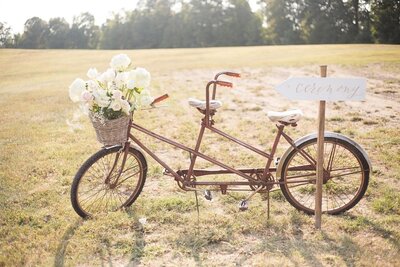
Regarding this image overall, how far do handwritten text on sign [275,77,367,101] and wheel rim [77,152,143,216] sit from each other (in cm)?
193

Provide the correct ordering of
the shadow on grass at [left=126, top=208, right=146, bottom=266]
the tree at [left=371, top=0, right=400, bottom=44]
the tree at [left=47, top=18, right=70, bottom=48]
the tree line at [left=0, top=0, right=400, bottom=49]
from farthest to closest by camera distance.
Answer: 1. the tree at [left=47, top=18, right=70, bottom=48]
2. the tree line at [left=0, top=0, right=400, bottom=49]
3. the tree at [left=371, top=0, right=400, bottom=44]
4. the shadow on grass at [left=126, top=208, right=146, bottom=266]

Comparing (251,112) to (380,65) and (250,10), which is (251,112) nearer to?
(380,65)

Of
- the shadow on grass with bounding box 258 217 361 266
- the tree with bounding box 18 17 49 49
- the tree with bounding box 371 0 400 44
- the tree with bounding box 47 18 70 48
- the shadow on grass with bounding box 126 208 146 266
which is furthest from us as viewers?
the tree with bounding box 47 18 70 48

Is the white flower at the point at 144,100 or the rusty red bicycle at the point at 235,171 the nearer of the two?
the white flower at the point at 144,100

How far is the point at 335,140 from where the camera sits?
13.8ft

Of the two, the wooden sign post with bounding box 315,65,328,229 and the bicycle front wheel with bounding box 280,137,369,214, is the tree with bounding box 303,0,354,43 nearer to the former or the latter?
the bicycle front wheel with bounding box 280,137,369,214

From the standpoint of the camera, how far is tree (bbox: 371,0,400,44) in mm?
45719

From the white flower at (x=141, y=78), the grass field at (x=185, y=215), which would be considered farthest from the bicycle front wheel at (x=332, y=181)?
the white flower at (x=141, y=78)

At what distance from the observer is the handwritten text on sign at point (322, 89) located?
365cm

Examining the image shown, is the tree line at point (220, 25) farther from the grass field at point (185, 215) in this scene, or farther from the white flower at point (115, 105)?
the white flower at point (115, 105)

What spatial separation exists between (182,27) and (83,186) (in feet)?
222

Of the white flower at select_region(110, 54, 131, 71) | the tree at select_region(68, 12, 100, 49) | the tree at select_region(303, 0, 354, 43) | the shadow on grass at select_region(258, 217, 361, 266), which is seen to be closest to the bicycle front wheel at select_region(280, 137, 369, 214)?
the shadow on grass at select_region(258, 217, 361, 266)

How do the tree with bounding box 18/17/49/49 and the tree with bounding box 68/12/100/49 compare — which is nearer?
the tree with bounding box 18/17/49/49

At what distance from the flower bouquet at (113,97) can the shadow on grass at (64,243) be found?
1090mm
